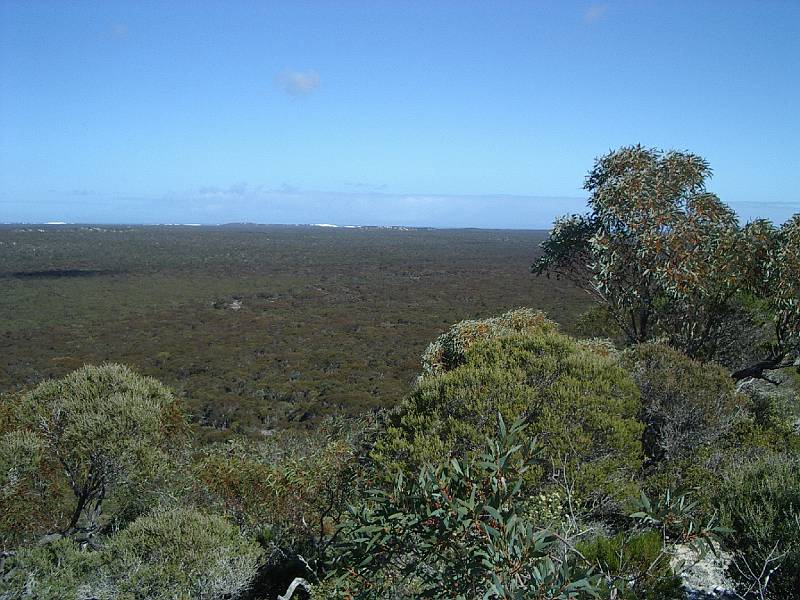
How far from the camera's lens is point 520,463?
309 centimetres

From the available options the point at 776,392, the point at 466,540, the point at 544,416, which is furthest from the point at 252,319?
the point at 466,540

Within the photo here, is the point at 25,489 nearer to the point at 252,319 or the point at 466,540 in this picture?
the point at 466,540

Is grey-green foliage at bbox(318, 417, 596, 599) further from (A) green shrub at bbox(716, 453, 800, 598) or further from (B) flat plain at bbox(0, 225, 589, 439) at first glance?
(B) flat plain at bbox(0, 225, 589, 439)

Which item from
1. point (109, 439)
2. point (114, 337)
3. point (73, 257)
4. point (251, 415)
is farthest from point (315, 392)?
point (73, 257)

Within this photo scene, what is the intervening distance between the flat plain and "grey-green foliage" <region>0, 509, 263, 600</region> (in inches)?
286

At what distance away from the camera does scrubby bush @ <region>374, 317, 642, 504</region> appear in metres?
5.52

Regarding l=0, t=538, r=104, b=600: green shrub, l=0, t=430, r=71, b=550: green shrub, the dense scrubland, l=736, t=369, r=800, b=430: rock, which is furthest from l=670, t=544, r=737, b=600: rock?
l=0, t=430, r=71, b=550: green shrub

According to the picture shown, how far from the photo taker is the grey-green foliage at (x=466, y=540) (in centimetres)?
257

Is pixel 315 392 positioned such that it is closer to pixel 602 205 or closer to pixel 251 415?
pixel 251 415

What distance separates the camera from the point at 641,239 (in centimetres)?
940

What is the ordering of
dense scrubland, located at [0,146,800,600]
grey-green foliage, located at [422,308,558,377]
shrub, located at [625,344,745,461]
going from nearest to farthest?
1. dense scrubland, located at [0,146,800,600]
2. shrub, located at [625,344,745,461]
3. grey-green foliage, located at [422,308,558,377]

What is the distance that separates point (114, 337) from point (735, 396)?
41455 mm

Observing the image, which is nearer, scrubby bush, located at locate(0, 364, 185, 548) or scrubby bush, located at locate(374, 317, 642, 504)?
scrubby bush, located at locate(374, 317, 642, 504)

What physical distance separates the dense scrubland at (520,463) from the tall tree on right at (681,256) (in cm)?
4
